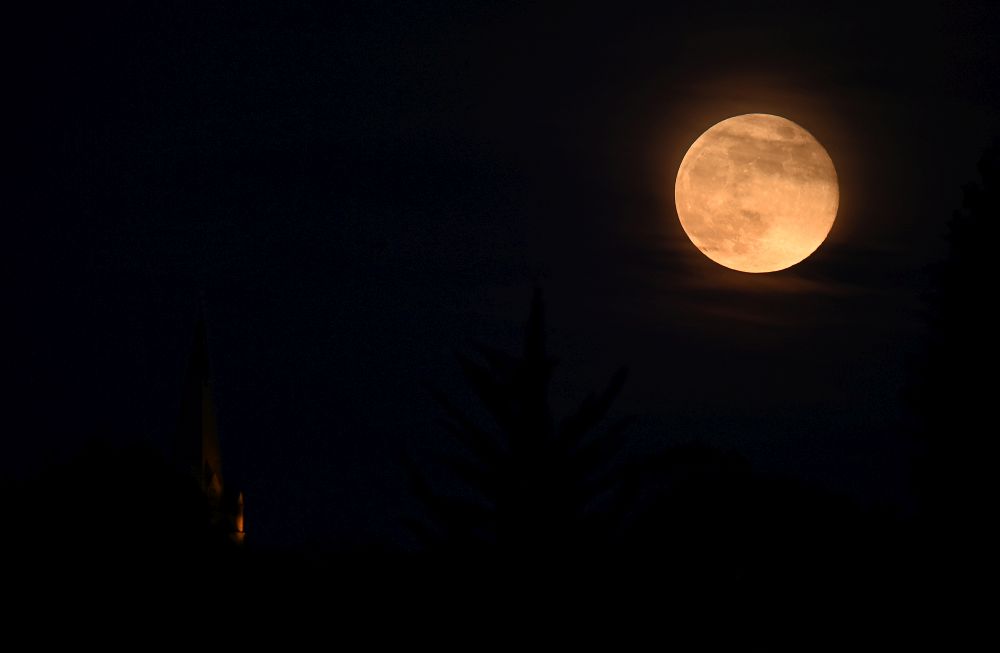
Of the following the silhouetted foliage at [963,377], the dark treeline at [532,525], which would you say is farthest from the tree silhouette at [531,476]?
the silhouetted foliage at [963,377]

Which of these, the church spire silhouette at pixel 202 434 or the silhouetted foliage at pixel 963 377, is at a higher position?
the silhouetted foliage at pixel 963 377

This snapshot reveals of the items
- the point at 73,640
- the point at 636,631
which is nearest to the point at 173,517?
the point at 73,640

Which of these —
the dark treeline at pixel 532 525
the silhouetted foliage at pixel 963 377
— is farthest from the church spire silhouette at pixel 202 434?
the dark treeline at pixel 532 525

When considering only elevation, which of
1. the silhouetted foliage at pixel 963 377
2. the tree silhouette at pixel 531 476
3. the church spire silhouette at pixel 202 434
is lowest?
the church spire silhouette at pixel 202 434

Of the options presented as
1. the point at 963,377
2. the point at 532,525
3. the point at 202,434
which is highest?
the point at 532,525

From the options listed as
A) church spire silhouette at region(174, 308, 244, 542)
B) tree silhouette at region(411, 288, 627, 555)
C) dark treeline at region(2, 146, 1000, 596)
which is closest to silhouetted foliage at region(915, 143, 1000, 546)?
dark treeline at region(2, 146, 1000, 596)

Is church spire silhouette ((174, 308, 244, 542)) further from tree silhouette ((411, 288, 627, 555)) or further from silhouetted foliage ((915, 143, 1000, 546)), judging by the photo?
tree silhouette ((411, 288, 627, 555))

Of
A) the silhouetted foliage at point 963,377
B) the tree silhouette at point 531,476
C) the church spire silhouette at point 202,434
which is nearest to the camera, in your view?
the tree silhouette at point 531,476

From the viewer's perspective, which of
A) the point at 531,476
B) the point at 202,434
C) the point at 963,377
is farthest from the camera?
the point at 202,434

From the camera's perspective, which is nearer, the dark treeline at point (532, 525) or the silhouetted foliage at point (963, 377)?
the dark treeline at point (532, 525)

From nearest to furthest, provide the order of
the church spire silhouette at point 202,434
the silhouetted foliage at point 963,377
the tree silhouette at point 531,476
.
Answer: the tree silhouette at point 531,476 → the silhouetted foliage at point 963,377 → the church spire silhouette at point 202,434

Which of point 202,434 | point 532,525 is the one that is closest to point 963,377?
point 532,525

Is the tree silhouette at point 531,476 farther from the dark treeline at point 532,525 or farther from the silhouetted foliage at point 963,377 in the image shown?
the silhouetted foliage at point 963,377

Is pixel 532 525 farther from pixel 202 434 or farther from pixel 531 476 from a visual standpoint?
pixel 202 434
